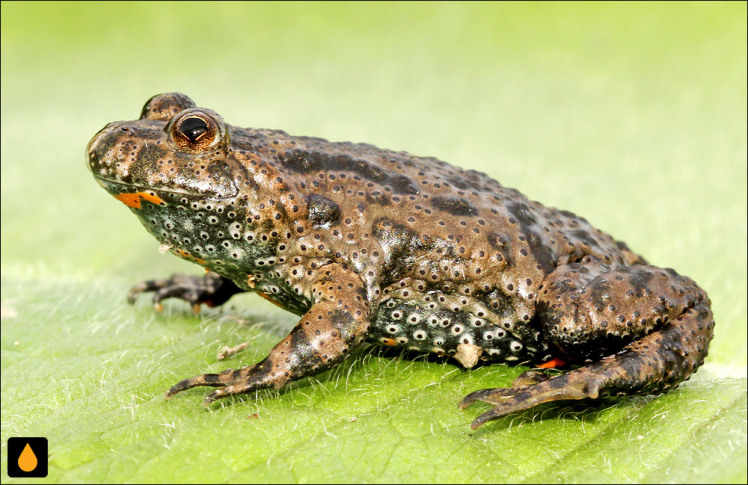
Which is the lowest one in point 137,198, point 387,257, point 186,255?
point 186,255

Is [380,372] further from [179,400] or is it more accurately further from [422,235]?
[179,400]

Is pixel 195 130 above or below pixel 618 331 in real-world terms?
above

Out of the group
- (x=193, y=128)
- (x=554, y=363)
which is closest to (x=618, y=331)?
(x=554, y=363)

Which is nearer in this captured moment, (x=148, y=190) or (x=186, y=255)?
(x=148, y=190)

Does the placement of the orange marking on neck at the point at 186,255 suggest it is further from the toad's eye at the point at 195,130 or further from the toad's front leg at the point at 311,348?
the toad's front leg at the point at 311,348

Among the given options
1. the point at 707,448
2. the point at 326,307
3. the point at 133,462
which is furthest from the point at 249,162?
the point at 707,448

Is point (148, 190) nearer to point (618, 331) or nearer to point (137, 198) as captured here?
point (137, 198)

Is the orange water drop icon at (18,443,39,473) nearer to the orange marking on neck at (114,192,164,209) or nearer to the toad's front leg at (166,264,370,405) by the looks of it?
the toad's front leg at (166,264,370,405)
